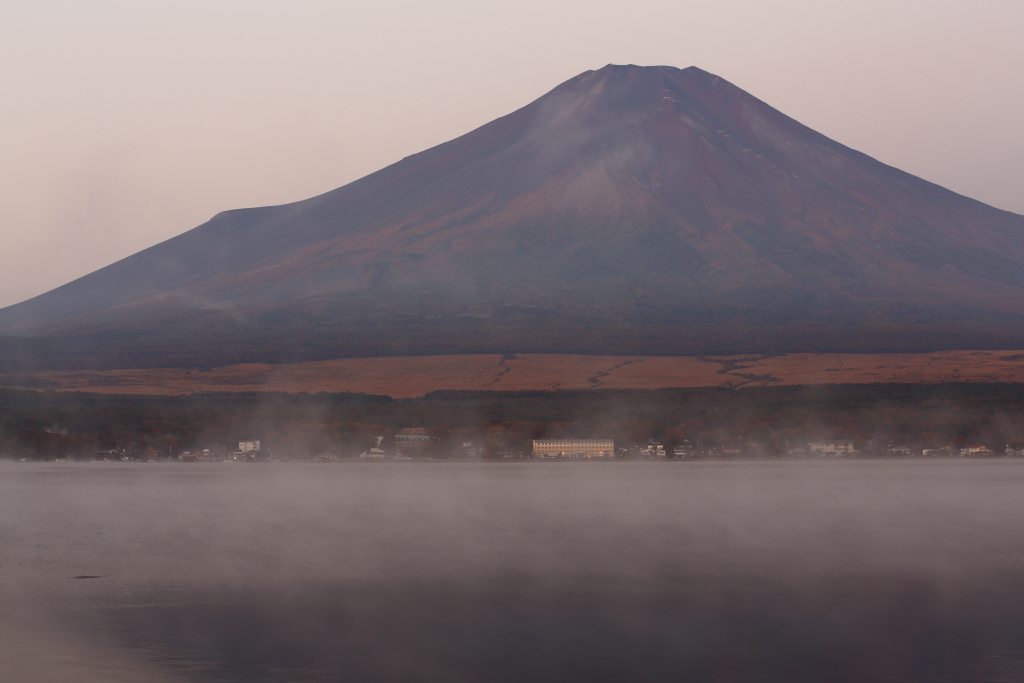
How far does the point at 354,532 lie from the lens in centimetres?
4141

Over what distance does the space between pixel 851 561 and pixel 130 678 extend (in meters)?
21.9

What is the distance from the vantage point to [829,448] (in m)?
92.9

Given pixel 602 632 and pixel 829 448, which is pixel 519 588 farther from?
pixel 829 448

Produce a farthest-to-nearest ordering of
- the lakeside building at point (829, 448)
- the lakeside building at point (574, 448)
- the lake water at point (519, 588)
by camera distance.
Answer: the lakeside building at point (574, 448)
the lakeside building at point (829, 448)
the lake water at point (519, 588)

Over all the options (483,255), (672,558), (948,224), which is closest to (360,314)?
(483,255)

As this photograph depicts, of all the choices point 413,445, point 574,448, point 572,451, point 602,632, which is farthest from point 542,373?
point 602,632

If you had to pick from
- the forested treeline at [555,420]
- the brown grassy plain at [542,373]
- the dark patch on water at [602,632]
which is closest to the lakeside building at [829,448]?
the forested treeline at [555,420]

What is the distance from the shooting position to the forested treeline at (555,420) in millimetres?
96188

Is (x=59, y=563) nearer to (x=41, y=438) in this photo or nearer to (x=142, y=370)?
(x=41, y=438)

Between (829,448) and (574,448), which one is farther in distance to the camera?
(574,448)

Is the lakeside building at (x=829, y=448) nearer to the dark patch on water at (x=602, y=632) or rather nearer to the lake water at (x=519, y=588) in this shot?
the lake water at (x=519, y=588)

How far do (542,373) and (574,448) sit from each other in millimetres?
22017

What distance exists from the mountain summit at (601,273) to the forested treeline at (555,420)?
1896 cm

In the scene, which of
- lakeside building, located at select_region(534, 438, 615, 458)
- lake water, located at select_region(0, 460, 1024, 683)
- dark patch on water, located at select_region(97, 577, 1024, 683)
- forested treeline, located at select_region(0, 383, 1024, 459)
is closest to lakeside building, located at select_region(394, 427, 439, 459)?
forested treeline, located at select_region(0, 383, 1024, 459)
